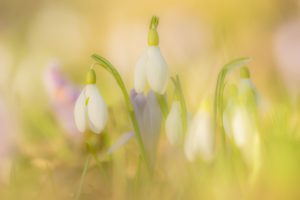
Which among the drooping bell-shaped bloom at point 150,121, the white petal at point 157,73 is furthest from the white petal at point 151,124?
the white petal at point 157,73

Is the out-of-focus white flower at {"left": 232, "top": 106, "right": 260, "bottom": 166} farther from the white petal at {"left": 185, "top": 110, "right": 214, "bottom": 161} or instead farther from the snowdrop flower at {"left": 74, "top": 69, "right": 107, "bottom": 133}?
the snowdrop flower at {"left": 74, "top": 69, "right": 107, "bottom": 133}

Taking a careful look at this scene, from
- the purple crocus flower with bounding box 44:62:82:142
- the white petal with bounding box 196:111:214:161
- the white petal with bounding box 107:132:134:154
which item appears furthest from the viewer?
the purple crocus flower with bounding box 44:62:82:142

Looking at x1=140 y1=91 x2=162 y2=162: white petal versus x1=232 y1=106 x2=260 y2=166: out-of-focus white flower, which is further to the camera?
x1=140 y1=91 x2=162 y2=162: white petal

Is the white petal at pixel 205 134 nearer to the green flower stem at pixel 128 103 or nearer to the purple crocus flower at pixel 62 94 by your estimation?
the green flower stem at pixel 128 103

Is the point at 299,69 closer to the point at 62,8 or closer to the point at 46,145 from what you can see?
the point at 46,145

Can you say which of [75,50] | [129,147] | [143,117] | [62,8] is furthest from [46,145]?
[62,8]

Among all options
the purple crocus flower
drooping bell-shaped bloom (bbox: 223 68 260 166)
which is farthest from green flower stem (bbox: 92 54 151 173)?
the purple crocus flower
